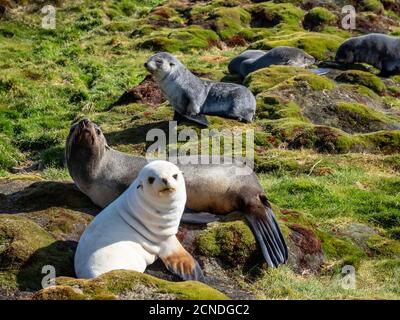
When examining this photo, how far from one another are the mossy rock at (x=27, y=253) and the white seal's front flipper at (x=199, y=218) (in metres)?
1.42

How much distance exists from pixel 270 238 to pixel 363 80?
1451 cm

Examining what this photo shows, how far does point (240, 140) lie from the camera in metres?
16.3

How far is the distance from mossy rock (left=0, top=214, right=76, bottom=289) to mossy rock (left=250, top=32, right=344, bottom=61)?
2113 cm

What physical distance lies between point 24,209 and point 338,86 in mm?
13027

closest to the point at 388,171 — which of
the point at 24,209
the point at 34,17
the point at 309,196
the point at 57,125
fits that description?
the point at 309,196

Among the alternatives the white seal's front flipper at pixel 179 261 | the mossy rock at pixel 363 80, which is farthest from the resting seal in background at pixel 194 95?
the white seal's front flipper at pixel 179 261

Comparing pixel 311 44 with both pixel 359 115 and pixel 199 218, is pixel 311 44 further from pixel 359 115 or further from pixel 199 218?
pixel 199 218

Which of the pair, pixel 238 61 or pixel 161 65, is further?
pixel 238 61

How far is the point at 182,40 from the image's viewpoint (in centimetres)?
3138

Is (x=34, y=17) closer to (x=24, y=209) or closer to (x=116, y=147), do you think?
(x=116, y=147)

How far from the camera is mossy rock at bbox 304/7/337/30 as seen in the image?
37.1 metres

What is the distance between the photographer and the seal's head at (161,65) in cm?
1717

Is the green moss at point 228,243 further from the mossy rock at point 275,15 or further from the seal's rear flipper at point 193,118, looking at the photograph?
the mossy rock at point 275,15

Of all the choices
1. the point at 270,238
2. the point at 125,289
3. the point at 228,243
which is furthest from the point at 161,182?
the point at 270,238
